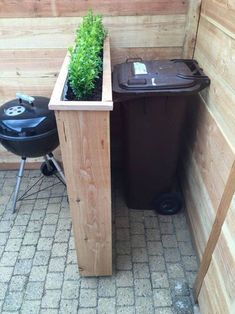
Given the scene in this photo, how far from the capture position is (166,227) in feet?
7.44

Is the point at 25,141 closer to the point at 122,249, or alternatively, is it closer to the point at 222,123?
the point at 122,249

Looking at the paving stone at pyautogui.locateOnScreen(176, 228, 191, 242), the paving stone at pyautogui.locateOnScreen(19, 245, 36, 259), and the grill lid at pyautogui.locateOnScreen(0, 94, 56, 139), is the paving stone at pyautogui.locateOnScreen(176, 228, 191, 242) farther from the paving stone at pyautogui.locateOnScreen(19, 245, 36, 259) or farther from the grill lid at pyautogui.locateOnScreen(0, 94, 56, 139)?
the grill lid at pyautogui.locateOnScreen(0, 94, 56, 139)

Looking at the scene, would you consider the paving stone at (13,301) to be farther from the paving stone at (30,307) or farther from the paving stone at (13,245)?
the paving stone at (13,245)

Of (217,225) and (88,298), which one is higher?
(217,225)

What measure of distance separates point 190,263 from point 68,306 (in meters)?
0.85

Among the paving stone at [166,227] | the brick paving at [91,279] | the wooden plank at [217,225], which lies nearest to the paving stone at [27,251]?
the brick paving at [91,279]

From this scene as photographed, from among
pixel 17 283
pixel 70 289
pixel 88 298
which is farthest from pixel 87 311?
pixel 17 283

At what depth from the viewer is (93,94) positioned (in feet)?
4.94

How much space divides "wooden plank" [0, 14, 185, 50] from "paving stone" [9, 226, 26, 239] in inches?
55.9

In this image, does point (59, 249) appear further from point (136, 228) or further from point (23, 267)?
point (136, 228)

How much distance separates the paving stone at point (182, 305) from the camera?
1707mm

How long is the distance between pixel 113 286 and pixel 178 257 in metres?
0.50

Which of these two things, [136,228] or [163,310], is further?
[136,228]

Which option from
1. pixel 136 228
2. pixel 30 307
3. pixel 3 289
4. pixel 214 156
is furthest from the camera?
pixel 136 228
